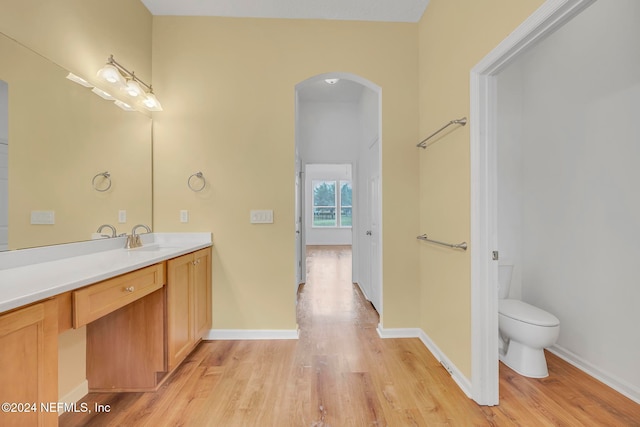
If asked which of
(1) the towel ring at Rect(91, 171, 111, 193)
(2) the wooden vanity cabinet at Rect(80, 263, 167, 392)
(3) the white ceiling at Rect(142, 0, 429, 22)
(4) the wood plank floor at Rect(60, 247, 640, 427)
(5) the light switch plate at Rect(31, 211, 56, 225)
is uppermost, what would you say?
(3) the white ceiling at Rect(142, 0, 429, 22)

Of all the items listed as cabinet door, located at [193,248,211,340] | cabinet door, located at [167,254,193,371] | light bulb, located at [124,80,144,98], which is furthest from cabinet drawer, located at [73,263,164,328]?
light bulb, located at [124,80,144,98]

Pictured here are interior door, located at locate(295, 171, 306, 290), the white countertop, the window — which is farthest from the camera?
the window

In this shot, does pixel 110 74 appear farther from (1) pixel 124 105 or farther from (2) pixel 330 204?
(2) pixel 330 204

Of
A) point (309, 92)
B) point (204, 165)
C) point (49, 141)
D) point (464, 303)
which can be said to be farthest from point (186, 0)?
point (464, 303)

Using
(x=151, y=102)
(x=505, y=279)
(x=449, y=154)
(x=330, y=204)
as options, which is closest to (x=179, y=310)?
(x=151, y=102)

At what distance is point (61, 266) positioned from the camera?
4.65 ft

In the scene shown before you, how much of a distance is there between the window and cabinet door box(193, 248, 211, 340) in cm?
673

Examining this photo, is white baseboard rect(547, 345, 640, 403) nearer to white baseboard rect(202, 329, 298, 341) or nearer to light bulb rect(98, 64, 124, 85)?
white baseboard rect(202, 329, 298, 341)

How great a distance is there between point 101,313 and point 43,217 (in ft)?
2.34

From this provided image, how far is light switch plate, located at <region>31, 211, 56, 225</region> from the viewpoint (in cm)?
142

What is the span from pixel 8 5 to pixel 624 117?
11.8ft

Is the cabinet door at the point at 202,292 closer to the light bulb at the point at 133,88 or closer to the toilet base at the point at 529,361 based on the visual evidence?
the light bulb at the point at 133,88

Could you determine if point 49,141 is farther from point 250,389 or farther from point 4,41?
point 250,389

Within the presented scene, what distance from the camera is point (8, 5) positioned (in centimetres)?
135
